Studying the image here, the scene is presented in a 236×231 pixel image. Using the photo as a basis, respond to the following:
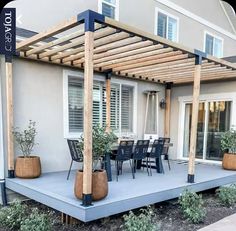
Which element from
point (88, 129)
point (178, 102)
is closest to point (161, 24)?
point (178, 102)

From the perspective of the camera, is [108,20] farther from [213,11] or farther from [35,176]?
[213,11]

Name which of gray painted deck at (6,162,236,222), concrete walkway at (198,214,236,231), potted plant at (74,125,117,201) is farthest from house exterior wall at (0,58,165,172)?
concrete walkway at (198,214,236,231)

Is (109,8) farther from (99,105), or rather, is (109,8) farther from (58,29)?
(58,29)

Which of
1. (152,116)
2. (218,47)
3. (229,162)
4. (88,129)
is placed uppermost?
(218,47)

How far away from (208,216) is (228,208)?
2.54 feet

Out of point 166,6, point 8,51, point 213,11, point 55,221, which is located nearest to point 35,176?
point 55,221

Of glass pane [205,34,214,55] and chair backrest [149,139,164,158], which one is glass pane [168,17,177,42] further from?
chair backrest [149,139,164,158]

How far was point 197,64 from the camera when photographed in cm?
522

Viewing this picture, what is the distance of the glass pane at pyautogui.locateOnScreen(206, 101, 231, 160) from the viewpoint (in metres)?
7.99

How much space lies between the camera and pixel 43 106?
19.6ft

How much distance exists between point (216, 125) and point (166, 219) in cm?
458

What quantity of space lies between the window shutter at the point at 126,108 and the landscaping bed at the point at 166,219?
318cm

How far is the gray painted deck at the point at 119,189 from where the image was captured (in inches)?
145

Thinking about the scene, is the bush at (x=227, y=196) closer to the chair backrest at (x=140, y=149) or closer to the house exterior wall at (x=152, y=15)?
the chair backrest at (x=140, y=149)
